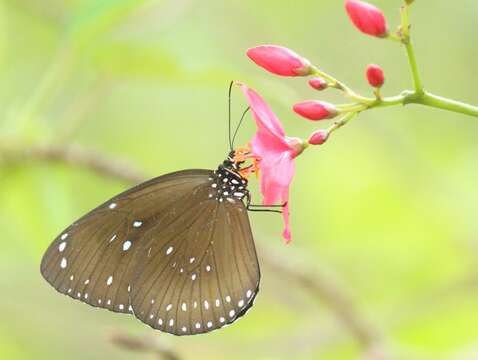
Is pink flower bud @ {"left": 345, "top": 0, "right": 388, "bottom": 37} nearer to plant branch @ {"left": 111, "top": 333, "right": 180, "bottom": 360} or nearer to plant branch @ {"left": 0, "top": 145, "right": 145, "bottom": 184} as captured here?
plant branch @ {"left": 111, "top": 333, "right": 180, "bottom": 360}

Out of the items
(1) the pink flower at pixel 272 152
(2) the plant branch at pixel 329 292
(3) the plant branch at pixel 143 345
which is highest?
(1) the pink flower at pixel 272 152

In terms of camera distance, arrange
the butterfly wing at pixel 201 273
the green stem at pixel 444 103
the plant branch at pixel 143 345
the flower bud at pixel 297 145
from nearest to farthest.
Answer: the green stem at pixel 444 103
the flower bud at pixel 297 145
the plant branch at pixel 143 345
the butterfly wing at pixel 201 273

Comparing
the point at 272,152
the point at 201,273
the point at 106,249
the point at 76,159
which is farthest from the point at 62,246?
the point at 272,152

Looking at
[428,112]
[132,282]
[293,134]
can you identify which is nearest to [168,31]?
[132,282]

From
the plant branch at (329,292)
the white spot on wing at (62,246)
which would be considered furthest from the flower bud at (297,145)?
the plant branch at (329,292)

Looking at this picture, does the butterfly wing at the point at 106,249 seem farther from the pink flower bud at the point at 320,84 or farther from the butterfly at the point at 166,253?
the pink flower bud at the point at 320,84
